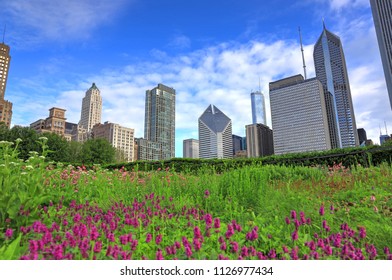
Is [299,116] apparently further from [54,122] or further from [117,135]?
[54,122]

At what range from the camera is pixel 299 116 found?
174 metres

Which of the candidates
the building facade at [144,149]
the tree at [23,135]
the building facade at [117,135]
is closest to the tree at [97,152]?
the tree at [23,135]

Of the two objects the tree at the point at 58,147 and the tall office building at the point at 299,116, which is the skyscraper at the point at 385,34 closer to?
the tall office building at the point at 299,116

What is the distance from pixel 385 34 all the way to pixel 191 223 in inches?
4534

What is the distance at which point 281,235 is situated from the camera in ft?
8.47

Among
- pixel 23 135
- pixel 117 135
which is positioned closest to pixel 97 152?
pixel 23 135

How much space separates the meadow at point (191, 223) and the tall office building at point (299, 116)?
173183 millimetres

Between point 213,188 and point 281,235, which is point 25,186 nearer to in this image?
point 213,188

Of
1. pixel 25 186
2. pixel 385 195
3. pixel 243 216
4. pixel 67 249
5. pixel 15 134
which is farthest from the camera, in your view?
pixel 15 134

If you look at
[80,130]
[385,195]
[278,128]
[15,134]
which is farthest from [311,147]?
[385,195]

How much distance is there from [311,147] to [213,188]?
592 feet

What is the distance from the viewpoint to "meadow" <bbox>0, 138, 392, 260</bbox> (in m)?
2.03
